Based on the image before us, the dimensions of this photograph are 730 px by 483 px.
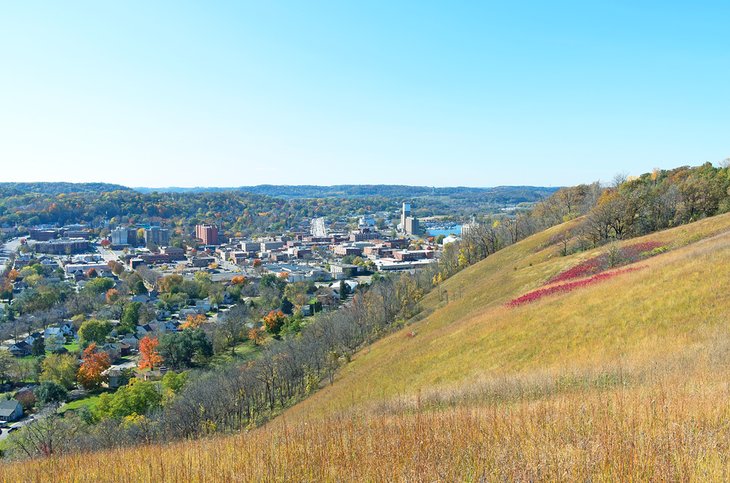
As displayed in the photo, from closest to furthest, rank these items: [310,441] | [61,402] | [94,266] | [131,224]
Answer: [310,441] < [61,402] < [94,266] < [131,224]

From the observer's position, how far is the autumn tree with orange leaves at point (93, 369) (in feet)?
157

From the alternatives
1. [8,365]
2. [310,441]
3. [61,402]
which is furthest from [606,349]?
[8,365]

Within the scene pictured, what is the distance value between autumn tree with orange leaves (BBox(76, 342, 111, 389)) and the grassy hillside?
118 feet

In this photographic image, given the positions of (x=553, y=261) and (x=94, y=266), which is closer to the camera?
(x=553, y=261)

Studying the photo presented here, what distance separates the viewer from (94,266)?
112875 mm

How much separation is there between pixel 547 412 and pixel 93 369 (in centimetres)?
→ 5287

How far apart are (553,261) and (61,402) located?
47.5 metres

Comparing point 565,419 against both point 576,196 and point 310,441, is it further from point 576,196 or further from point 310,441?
point 576,196

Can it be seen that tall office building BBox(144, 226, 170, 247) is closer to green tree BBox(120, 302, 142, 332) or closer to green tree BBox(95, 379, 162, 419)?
green tree BBox(120, 302, 142, 332)

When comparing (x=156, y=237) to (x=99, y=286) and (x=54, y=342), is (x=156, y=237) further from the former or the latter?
(x=54, y=342)

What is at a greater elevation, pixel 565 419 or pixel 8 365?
pixel 565 419

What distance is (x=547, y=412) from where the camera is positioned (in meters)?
6.73

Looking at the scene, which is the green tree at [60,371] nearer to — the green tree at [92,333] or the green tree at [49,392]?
the green tree at [49,392]

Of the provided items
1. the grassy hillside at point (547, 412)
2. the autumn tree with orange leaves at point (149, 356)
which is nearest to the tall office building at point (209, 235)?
the autumn tree with orange leaves at point (149, 356)
